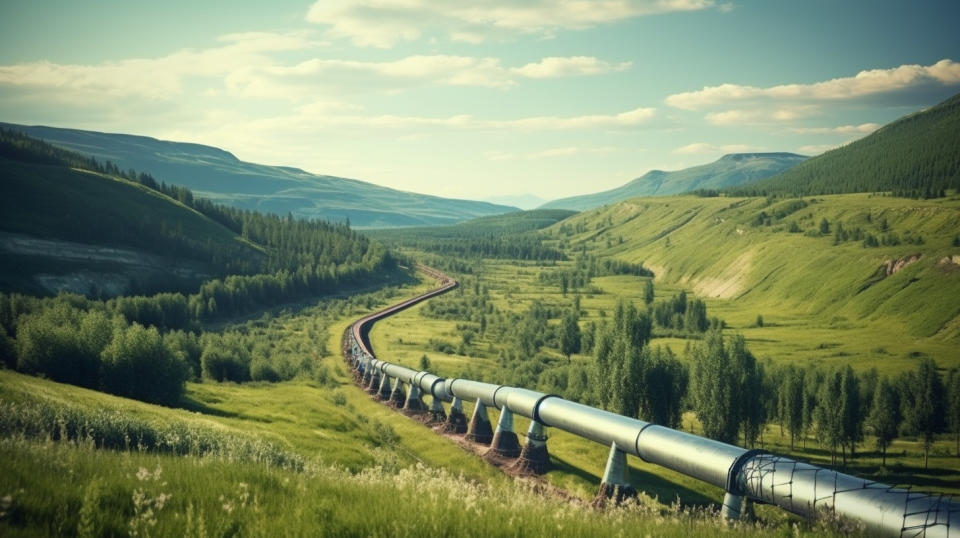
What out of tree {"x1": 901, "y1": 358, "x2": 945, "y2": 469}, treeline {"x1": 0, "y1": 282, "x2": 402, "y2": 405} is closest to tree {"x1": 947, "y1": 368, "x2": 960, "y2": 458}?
tree {"x1": 901, "y1": 358, "x2": 945, "y2": 469}

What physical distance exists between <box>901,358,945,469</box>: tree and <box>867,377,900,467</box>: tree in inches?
77.8

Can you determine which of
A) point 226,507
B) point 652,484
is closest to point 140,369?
point 652,484

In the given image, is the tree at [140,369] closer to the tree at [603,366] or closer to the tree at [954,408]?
the tree at [603,366]

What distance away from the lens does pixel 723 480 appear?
3161 cm

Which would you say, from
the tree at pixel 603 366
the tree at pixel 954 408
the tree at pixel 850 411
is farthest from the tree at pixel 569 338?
the tree at pixel 954 408

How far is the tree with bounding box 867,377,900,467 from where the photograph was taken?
101 meters

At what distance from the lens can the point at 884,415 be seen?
101 m

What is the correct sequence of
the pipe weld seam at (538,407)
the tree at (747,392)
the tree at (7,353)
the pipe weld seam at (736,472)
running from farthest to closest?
the tree at (747,392)
the tree at (7,353)
the pipe weld seam at (538,407)
the pipe weld seam at (736,472)

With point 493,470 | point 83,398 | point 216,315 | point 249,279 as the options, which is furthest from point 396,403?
point 249,279

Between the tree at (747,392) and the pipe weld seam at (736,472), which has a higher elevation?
the pipe weld seam at (736,472)

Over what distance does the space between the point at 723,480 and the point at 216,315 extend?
16017 centimetres

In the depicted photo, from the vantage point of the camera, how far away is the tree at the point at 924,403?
339 ft

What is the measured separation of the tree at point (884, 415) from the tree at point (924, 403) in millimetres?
1977

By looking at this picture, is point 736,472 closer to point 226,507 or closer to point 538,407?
point 538,407
